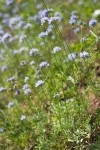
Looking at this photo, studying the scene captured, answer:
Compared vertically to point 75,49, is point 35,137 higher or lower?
lower

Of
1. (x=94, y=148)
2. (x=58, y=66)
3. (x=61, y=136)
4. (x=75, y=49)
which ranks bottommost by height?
(x=94, y=148)

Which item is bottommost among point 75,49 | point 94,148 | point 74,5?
point 94,148

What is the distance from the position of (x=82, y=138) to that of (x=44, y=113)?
0.71 m

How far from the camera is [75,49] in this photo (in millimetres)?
5895

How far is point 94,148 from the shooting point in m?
3.80

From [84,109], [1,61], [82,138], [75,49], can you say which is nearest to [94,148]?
[82,138]

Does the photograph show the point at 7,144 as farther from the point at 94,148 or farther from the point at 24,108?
the point at 94,148

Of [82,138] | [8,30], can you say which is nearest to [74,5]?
[8,30]

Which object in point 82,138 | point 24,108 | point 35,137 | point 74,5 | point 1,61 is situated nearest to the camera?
point 82,138

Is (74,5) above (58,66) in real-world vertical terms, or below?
above

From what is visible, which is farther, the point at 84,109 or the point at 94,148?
the point at 84,109

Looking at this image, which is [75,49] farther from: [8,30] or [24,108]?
[8,30]

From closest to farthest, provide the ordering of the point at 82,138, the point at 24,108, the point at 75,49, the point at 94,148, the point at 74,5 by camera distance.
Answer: the point at 94,148, the point at 82,138, the point at 24,108, the point at 75,49, the point at 74,5

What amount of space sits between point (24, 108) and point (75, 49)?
1286 millimetres
